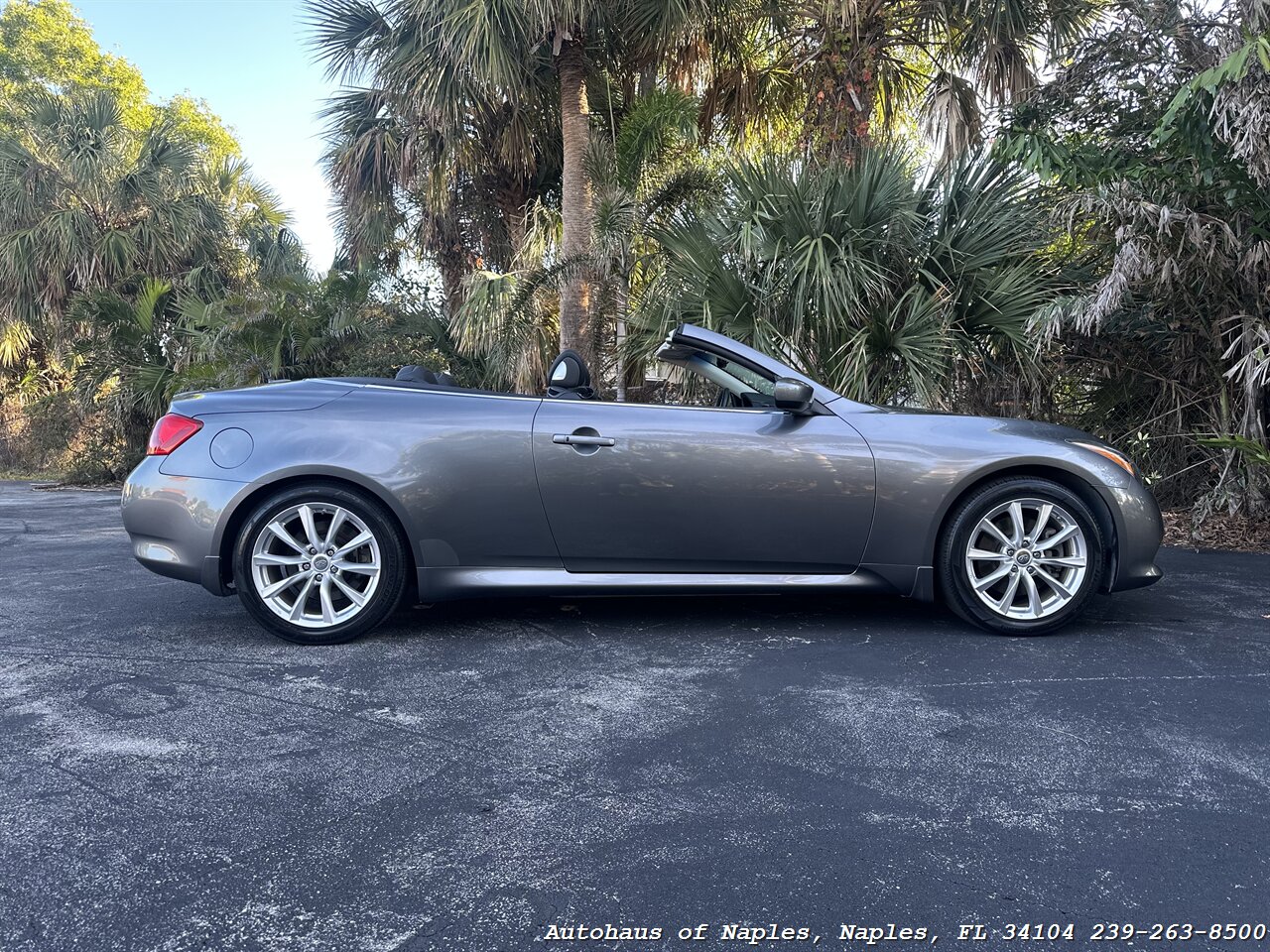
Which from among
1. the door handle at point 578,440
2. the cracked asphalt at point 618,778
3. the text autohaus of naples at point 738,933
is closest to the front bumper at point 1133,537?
the cracked asphalt at point 618,778

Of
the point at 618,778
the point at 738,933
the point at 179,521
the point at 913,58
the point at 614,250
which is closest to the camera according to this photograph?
the point at 738,933

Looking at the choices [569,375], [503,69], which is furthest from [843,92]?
[569,375]

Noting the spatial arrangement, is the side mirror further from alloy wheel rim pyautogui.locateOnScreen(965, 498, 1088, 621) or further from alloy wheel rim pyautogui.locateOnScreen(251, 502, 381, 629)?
alloy wheel rim pyautogui.locateOnScreen(251, 502, 381, 629)

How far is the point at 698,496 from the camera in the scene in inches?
171

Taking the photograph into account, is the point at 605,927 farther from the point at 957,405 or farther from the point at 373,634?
the point at 957,405

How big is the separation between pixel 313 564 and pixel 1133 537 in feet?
11.7

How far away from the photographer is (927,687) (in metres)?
3.70

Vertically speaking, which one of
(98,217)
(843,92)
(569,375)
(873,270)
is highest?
(843,92)

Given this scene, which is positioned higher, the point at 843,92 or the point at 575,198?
the point at 843,92

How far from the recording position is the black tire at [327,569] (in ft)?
14.0

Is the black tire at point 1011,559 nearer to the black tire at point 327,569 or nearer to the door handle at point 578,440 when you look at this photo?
the door handle at point 578,440

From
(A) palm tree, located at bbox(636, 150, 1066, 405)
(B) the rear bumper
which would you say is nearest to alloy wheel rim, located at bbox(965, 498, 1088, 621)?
(B) the rear bumper

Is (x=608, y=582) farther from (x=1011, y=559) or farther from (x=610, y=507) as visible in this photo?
(x=1011, y=559)

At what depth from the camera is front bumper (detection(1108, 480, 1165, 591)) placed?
14.4 ft
